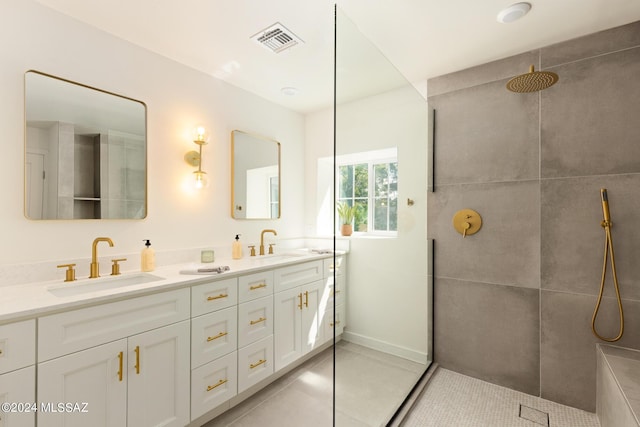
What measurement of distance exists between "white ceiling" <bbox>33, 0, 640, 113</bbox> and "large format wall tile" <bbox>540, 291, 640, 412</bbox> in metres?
1.69

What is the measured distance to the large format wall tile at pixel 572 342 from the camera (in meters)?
1.78

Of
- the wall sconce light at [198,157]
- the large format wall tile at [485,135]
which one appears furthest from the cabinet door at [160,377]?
the large format wall tile at [485,135]

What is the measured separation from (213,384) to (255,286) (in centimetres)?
61

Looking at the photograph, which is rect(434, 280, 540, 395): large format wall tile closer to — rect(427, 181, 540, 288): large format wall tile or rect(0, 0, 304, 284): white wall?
rect(427, 181, 540, 288): large format wall tile

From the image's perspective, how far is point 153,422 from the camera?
1452mm

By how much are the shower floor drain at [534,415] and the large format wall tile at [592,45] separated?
2269mm

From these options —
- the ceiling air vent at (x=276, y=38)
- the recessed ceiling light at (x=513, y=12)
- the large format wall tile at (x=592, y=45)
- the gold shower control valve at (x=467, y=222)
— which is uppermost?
the ceiling air vent at (x=276, y=38)

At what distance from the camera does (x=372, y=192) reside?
1606mm

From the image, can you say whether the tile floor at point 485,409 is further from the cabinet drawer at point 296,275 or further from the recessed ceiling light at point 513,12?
the recessed ceiling light at point 513,12

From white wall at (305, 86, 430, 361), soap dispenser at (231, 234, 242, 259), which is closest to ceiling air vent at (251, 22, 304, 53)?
white wall at (305, 86, 430, 361)

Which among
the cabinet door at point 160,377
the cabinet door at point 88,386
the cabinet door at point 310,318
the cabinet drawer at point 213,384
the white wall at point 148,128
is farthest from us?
the cabinet door at point 310,318

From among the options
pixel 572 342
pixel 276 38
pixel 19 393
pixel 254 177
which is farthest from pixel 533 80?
pixel 19 393

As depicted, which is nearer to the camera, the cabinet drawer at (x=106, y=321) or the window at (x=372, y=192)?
the cabinet drawer at (x=106, y=321)

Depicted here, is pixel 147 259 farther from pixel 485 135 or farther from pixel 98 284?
pixel 485 135
